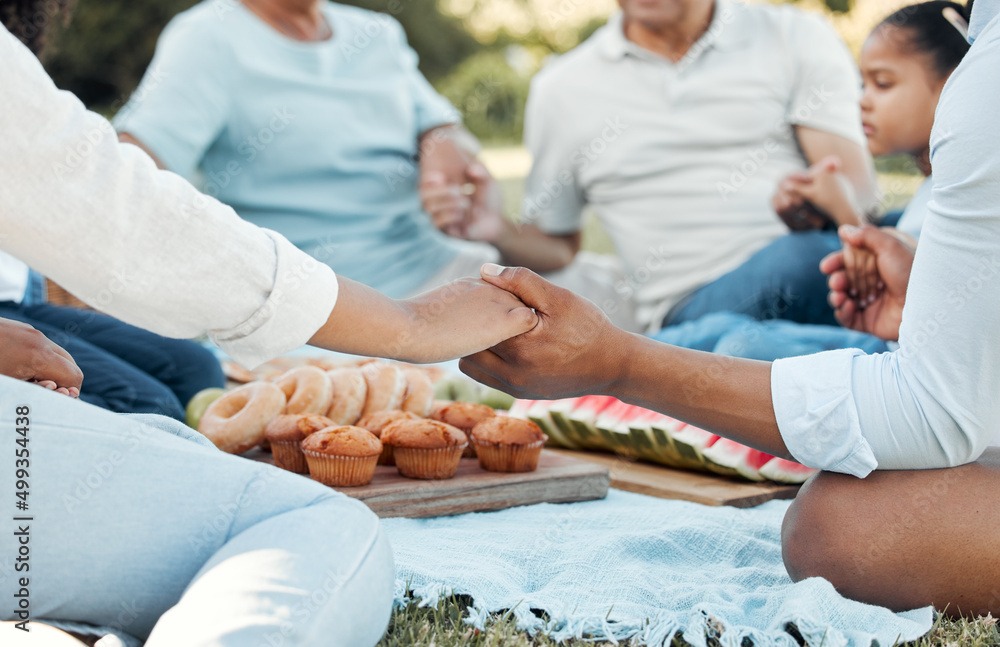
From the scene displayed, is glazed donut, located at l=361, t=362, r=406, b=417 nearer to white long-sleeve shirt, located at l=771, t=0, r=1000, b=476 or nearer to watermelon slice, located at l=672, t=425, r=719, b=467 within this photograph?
watermelon slice, located at l=672, t=425, r=719, b=467

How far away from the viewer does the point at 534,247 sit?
4.56m

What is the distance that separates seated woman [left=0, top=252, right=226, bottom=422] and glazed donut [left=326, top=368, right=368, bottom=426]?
546 millimetres

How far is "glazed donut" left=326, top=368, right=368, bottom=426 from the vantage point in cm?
275

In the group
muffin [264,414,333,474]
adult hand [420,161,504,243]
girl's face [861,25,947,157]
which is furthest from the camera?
adult hand [420,161,504,243]

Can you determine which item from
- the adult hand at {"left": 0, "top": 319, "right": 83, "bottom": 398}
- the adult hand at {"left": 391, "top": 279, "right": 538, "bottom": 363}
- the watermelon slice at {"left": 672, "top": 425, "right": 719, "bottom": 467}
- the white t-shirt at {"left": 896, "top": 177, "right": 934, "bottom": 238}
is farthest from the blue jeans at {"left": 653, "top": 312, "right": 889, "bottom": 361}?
the adult hand at {"left": 0, "top": 319, "right": 83, "bottom": 398}

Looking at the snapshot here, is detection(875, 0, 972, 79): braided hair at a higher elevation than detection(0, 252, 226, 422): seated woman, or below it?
higher

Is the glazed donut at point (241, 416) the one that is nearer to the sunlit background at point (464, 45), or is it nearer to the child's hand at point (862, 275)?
the child's hand at point (862, 275)

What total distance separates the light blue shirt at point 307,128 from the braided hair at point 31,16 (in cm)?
76

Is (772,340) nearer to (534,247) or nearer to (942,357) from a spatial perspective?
(942,357)

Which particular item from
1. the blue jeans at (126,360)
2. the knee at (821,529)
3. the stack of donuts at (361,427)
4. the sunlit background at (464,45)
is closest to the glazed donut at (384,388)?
the stack of donuts at (361,427)

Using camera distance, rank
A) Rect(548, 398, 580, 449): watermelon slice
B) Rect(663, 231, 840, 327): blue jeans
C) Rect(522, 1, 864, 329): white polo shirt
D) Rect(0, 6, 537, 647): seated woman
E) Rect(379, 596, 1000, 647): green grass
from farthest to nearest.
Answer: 1. Rect(522, 1, 864, 329): white polo shirt
2. Rect(663, 231, 840, 327): blue jeans
3. Rect(548, 398, 580, 449): watermelon slice
4. Rect(379, 596, 1000, 647): green grass
5. Rect(0, 6, 537, 647): seated woman

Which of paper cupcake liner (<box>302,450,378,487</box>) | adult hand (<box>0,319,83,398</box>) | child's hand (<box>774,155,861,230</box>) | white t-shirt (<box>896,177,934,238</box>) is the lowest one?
paper cupcake liner (<box>302,450,378,487</box>)

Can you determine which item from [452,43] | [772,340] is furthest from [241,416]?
[452,43]

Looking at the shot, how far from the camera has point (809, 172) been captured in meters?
3.64
